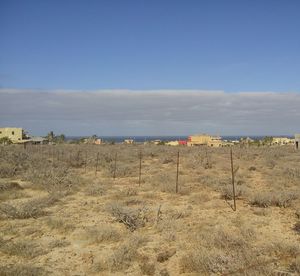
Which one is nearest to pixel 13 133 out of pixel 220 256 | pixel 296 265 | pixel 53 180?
pixel 53 180

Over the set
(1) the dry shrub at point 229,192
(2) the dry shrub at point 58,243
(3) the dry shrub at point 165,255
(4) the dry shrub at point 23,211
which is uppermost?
(1) the dry shrub at point 229,192

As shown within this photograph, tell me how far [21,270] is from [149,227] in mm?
4082

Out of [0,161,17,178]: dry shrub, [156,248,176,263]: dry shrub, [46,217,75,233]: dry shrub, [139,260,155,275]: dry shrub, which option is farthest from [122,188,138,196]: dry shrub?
[0,161,17,178]: dry shrub

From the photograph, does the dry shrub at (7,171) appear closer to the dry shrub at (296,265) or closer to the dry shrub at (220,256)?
the dry shrub at (220,256)

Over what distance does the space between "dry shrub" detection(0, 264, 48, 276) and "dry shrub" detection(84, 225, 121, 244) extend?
6.73 ft

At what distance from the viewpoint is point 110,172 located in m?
21.9

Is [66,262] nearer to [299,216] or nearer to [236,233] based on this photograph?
[236,233]

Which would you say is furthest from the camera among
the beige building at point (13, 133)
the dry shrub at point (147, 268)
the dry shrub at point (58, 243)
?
the beige building at point (13, 133)

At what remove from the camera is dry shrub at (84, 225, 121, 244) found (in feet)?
31.4

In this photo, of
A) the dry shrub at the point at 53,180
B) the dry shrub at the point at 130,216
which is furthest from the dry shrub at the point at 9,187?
the dry shrub at the point at 130,216

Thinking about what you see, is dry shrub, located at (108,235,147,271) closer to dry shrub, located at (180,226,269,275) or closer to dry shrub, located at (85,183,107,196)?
dry shrub, located at (180,226,269,275)

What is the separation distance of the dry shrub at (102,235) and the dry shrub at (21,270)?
6.73 ft

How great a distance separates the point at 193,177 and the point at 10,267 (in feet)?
42.2

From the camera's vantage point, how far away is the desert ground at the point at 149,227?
774cm
